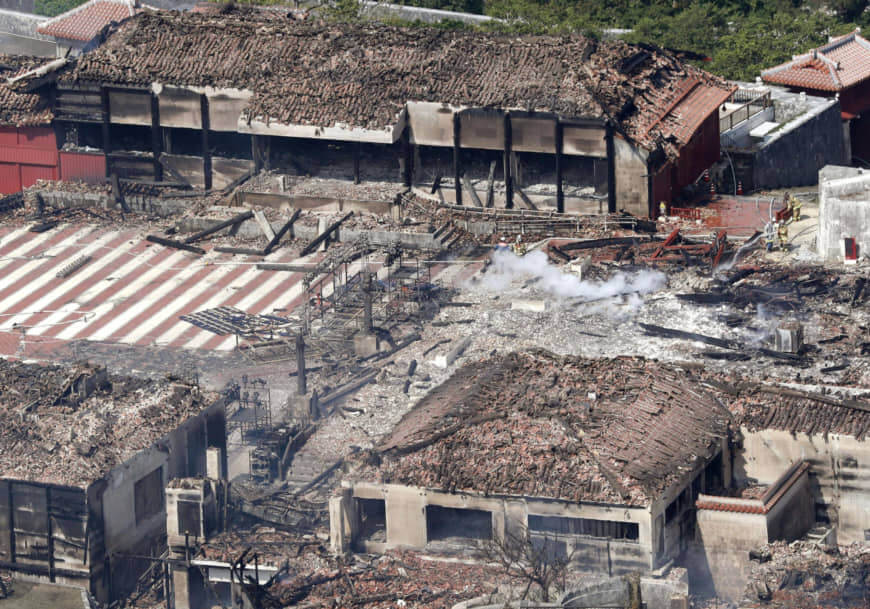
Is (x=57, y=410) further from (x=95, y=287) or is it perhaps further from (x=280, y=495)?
(x=95, y=287)

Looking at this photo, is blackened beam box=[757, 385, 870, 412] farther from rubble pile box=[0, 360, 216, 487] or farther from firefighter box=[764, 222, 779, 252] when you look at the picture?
rubble pile box=[0, 360, 216, 487]

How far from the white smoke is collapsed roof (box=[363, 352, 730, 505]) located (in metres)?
8.88

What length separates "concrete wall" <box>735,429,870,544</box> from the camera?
215 feet

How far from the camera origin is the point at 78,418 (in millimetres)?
67312

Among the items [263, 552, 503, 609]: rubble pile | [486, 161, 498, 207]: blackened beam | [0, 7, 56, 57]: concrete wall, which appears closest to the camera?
[263, 552, 503, 609]: rubble pile

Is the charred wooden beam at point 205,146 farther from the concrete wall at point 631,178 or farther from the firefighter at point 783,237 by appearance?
the firefighter at point 783,237

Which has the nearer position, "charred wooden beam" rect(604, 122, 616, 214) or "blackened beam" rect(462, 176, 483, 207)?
"charred wooden beam" rect(604, 122, 616, 214)

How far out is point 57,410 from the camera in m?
67.9

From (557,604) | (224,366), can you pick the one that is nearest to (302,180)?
(224,366)

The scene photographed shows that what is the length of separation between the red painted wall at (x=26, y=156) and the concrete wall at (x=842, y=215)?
35504 mm

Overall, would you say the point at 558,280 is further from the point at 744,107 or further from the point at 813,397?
the point at 744,107

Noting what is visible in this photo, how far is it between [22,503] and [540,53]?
34064mm

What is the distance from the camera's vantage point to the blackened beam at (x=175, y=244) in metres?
86.4

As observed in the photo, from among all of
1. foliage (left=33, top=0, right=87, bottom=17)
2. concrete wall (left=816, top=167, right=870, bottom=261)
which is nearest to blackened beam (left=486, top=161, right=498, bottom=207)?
concrete wall (left=816, top=167, right=870, bottom=261)
